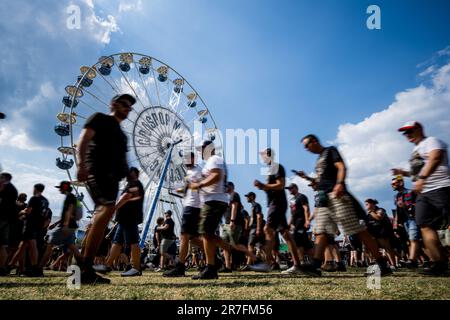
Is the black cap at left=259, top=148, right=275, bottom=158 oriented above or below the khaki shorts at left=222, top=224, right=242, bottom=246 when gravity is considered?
above

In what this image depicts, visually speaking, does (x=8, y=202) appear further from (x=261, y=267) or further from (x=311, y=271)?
(x=311, y=271)

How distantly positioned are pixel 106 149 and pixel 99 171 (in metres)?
0.25

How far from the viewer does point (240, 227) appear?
254 inches

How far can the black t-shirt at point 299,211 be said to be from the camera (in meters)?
6.29

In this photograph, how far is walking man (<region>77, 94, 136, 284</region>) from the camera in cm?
289

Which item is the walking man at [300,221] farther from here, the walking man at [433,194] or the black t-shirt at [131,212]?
the black t-shirt at [131,212]

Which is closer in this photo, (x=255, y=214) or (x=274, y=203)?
(x=274, y=203)

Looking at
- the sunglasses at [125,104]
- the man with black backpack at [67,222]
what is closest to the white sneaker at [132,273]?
the man with black backpack at [67,222]

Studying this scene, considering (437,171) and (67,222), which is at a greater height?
(437,171)

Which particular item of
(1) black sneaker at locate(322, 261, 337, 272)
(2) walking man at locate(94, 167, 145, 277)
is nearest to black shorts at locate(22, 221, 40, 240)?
(2) walking man at locate(94, 167, 145, 277)

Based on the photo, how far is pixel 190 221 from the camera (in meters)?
4.52

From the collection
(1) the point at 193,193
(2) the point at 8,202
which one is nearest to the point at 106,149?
(1) the point at 193,193

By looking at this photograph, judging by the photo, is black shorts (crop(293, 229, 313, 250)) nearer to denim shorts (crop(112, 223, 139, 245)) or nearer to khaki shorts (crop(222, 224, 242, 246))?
khaki shorts (crop(222, 224, 242, 246))

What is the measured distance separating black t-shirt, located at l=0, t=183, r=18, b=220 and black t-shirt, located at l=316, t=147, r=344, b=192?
16.0 ft
